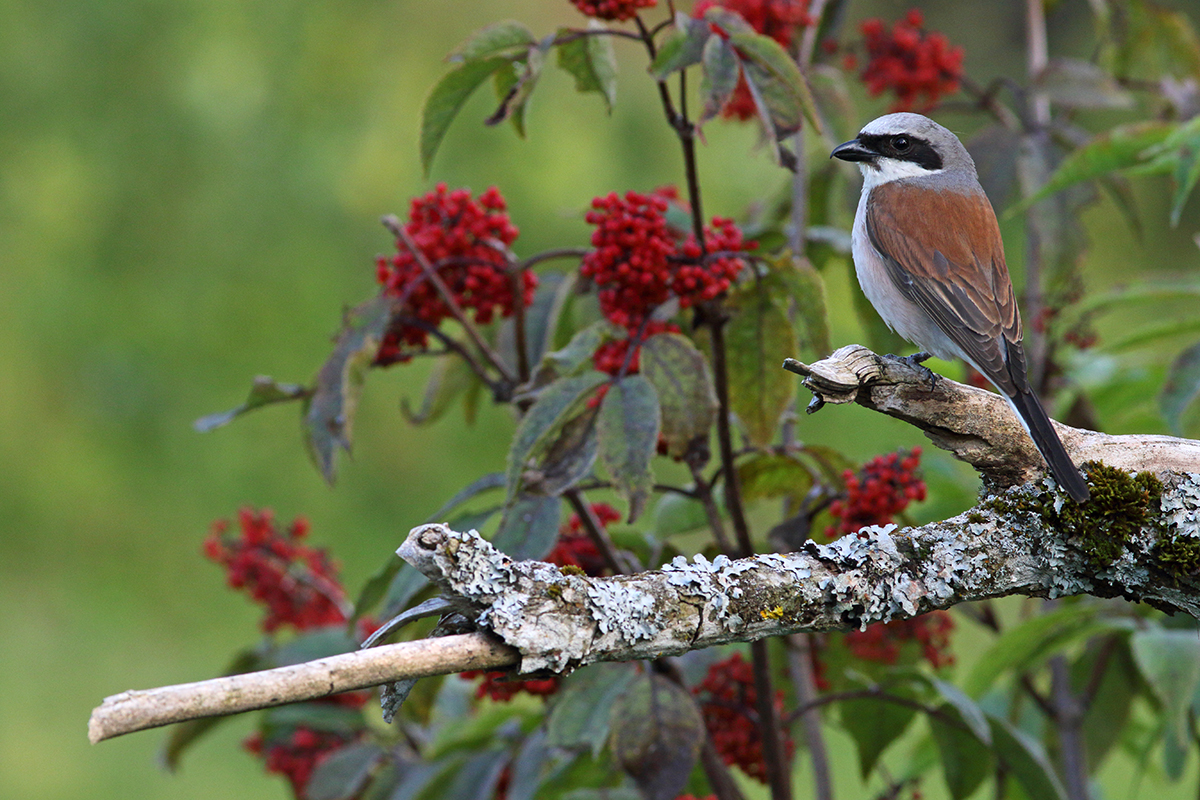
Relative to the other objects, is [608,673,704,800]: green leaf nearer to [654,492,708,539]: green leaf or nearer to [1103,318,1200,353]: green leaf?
[654,492,708,539]: green leaf

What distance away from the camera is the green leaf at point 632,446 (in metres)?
1.39

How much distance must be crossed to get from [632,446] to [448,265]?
1.44 feet

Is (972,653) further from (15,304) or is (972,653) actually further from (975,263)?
(15,304)

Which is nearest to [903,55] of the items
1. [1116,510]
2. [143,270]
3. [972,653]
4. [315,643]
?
[1116,510]

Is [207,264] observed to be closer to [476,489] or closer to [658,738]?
[476,489]

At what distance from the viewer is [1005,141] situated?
2191 mm

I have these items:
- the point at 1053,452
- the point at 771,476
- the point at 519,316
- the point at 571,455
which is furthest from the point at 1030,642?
the point at 519,316

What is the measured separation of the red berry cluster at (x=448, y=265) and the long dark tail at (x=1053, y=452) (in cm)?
71

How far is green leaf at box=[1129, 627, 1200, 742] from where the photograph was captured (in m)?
1.54

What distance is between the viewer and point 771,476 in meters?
1.75

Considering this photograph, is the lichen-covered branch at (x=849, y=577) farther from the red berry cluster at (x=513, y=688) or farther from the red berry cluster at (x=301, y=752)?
the red berry cluster at (x=301, y=752)

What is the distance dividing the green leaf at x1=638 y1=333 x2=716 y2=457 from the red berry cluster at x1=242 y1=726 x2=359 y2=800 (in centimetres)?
98

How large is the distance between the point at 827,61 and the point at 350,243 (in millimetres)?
3049

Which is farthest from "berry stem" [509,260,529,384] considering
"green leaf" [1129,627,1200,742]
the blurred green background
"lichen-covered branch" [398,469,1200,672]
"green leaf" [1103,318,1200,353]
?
A: the blurred green background
